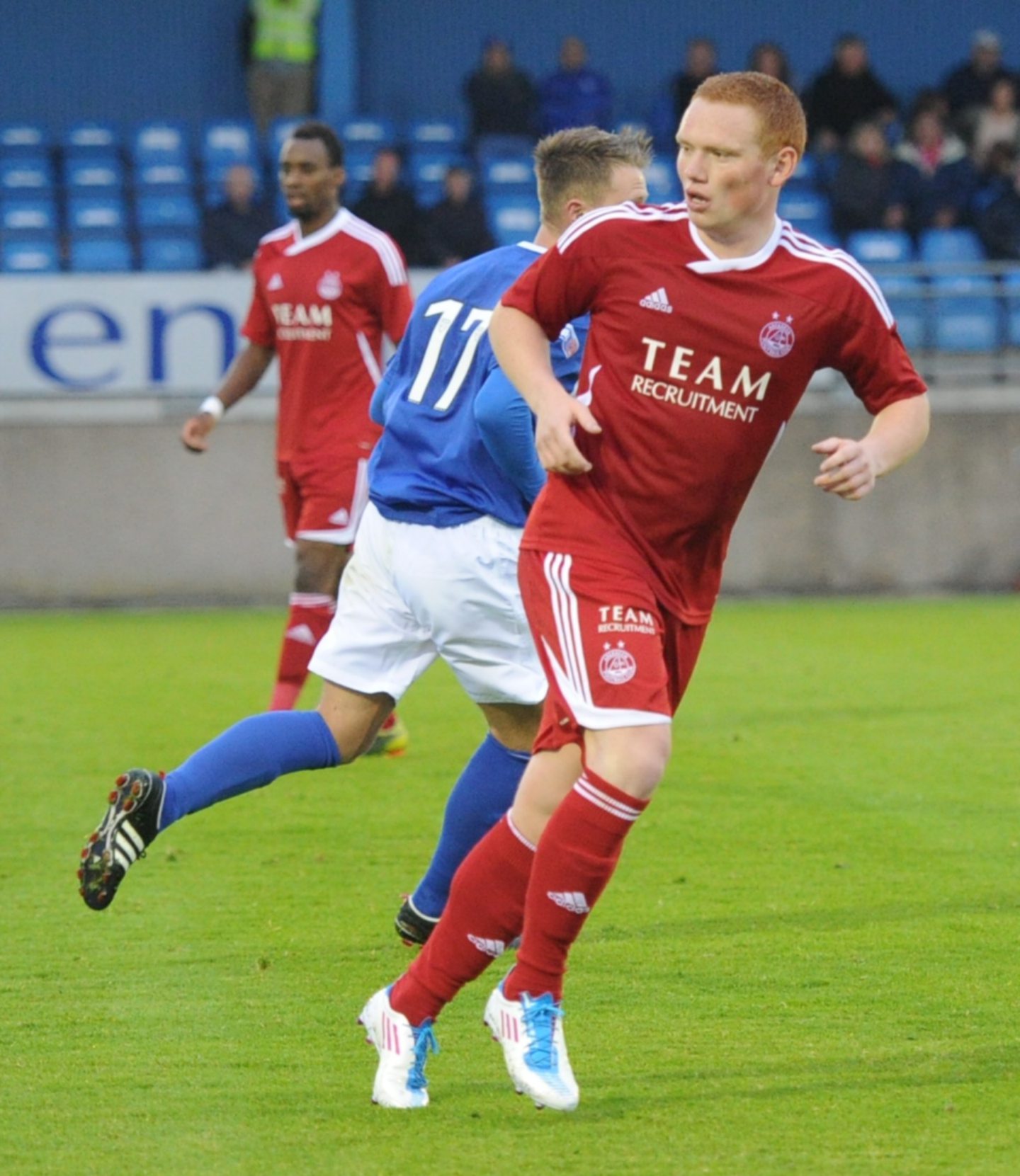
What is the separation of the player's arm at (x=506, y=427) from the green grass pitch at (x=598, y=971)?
1175mm

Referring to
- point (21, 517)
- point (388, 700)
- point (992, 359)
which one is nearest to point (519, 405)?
point (388, 700)

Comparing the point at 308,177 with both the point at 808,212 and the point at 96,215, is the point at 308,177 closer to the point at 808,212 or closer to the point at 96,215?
the point at 96,215

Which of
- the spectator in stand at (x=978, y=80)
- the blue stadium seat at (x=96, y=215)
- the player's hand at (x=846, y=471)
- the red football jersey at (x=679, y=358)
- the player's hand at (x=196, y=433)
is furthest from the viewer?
the spectator in stand at (x=978, y=80)

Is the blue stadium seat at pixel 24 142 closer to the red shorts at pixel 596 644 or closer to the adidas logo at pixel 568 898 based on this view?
the red shorts at pixel 596 644

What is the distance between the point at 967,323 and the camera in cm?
1523

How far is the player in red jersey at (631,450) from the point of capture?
144 inches

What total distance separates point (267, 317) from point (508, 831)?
180 inches

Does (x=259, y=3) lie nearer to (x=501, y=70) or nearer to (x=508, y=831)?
(x=501, y=70)

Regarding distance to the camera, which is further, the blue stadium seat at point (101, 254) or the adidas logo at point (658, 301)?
the blue stadium seat at point (101, 254)

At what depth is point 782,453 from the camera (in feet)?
47.4

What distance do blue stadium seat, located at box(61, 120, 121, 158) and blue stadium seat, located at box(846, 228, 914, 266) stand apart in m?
6.66

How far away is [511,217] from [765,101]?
1366 cm

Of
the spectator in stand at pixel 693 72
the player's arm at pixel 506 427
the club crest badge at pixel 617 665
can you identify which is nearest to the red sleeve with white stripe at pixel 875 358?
the club crest badge at pixel 617 665

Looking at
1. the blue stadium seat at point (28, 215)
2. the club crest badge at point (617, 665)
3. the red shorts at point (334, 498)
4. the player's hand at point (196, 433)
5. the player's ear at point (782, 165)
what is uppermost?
the player's ear at point (782, 165)
